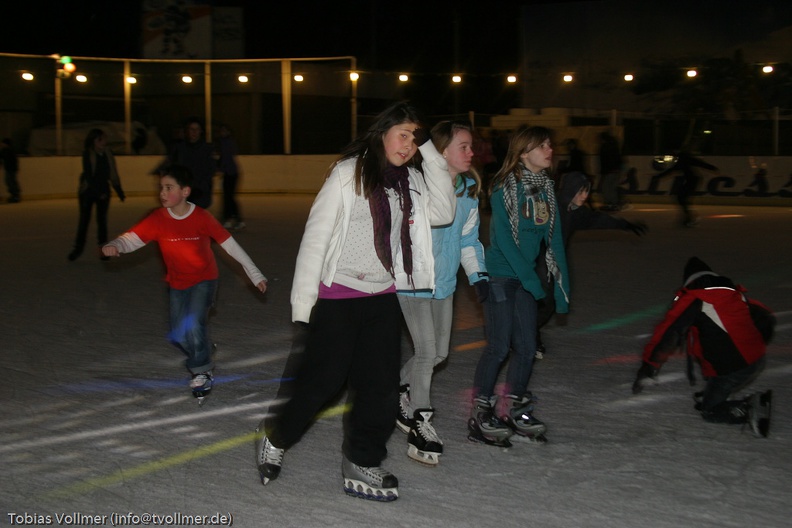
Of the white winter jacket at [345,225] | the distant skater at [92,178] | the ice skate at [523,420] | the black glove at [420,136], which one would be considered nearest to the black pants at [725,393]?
the ice skate at [523,420]

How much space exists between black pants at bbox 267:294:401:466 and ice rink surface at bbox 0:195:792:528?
252mm

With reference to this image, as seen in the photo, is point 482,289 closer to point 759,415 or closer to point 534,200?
point 534,200

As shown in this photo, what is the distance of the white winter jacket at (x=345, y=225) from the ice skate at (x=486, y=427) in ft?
2.88

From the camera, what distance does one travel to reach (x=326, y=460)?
4.58 metres

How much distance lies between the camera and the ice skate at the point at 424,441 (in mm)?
4531

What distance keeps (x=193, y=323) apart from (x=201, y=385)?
14.4 inches

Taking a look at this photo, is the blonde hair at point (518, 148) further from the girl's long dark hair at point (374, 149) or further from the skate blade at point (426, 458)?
the skate blade at point (426, 458)

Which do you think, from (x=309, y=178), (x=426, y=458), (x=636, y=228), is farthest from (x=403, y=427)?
(x=309, y=178)

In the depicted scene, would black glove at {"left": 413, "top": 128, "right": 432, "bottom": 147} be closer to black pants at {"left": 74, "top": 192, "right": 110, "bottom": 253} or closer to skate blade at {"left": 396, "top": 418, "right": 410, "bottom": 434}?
skate blade at {"left": 396, "top": 418, "right": 410, "bottom": 434}

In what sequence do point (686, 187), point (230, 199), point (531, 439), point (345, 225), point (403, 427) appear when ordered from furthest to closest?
point (686, 187)
point (230, 199)
point (403, 427)
point (531, 439)
point (345, 225)

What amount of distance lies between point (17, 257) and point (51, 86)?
15.4 metres

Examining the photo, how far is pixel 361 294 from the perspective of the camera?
4035mm

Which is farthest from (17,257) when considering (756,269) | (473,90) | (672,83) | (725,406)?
(473,90)

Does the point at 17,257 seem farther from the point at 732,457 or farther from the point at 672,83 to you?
the point at 672,83
